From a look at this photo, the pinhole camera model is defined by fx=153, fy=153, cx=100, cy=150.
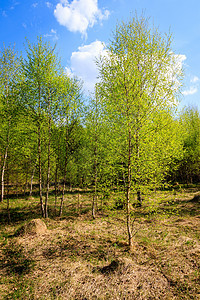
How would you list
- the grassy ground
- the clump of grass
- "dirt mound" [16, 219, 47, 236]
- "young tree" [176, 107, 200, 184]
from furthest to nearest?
"young tree" [176, 107, 200, 184], "dirt mound" [16, 219, 47, 236], the clump of grass, the grassy ground

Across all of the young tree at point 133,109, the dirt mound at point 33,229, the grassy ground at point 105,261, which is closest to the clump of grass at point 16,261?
the grassy ground at point 105,261

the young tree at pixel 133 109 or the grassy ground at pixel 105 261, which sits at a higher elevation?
the young tree at pixel 133 109

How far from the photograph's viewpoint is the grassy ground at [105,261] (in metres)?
4.78

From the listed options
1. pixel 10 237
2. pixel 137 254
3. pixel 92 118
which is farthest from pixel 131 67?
pixel 10 237

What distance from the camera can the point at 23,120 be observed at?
11.4 meters

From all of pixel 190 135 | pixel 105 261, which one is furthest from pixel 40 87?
pixel 190 135

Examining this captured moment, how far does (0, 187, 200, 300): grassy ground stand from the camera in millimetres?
4781

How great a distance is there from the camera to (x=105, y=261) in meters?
6.32

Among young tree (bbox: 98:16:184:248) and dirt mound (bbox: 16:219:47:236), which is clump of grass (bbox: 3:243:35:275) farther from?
young tree (bbox: 98:16:184:248)

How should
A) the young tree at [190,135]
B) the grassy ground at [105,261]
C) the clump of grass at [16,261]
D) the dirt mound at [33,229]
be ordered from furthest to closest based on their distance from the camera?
the young tree at [190,135]
the dirt mound at [33,229]
the clump of grass at [16,261]
the grassy ground at [105,261]

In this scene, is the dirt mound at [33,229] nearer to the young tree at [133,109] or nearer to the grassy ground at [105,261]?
the grassy ground at [105,261]

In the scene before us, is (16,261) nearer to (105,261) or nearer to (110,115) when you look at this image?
(105,261)

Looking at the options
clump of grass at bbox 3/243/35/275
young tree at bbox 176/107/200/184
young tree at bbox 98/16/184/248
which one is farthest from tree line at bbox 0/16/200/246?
young tree at bbox 176/107/200/184

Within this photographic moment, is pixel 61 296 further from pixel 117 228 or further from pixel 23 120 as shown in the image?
pixel 23 120
